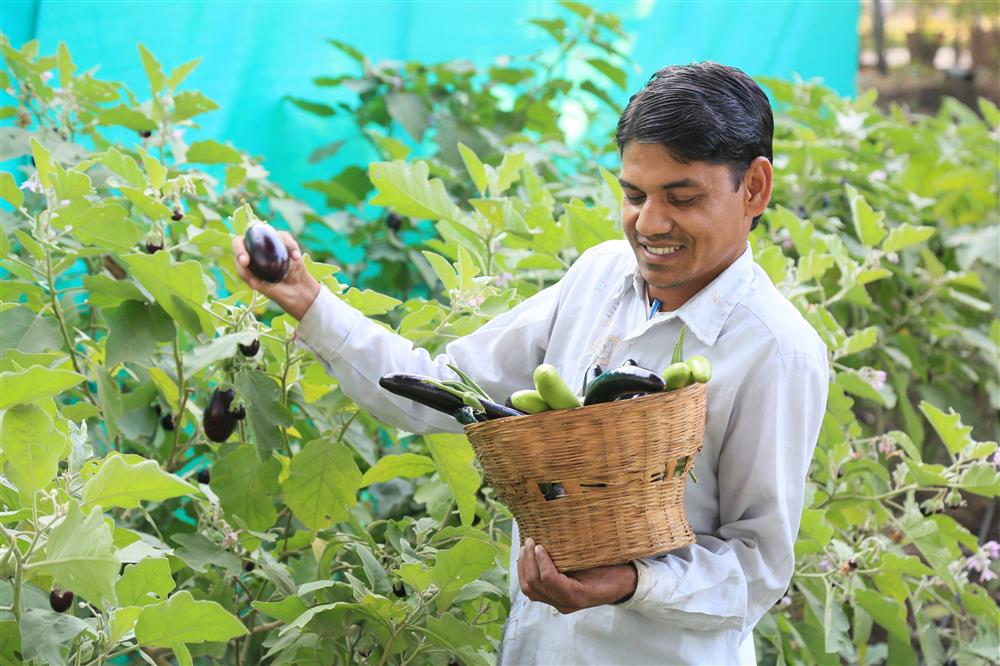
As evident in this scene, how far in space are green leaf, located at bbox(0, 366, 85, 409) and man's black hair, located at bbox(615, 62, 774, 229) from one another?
70 cm

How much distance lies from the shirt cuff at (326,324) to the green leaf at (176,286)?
0.60 ft

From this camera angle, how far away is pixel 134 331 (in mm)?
1934

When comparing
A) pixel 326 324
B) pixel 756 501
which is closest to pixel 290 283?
pixel 326 324

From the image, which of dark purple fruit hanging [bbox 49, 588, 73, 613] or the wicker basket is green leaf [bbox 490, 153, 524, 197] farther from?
dark purple fruit hanging [bbox 49, 588, 73, 613]

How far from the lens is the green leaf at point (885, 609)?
2398 millimetres

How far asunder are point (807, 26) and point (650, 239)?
3.06 meters

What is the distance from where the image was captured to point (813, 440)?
1.65 metres

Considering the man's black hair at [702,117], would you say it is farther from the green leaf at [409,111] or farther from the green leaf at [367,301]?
the green leaf at [409,111]

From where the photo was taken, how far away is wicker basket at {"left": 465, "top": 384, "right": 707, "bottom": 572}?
4.49 feet

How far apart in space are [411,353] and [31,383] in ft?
1.89

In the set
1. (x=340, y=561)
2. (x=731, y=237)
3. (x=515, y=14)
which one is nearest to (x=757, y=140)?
(x=731, y=237)

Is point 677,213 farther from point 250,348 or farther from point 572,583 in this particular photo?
point 250,348

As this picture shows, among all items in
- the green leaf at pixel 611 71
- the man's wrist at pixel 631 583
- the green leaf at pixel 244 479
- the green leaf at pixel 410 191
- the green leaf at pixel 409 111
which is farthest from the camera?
the green leaf at pixel 611 71

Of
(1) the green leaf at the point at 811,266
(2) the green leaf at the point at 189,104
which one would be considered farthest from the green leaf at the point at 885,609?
(2) the green leaf at the point at 189,104
